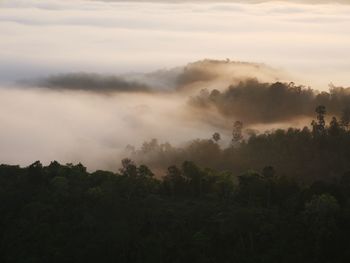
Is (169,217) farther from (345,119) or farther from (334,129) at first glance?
(345,119)

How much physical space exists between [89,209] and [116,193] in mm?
4432

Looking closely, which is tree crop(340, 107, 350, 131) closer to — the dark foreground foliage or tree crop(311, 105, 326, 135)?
tree crop(311, 105, 326, 135)

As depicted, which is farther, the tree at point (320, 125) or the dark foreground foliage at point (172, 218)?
the tree at point (320, 125)

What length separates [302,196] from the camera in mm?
77250

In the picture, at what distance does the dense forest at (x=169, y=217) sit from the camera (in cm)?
7044

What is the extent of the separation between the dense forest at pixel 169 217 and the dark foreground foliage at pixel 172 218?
0.37 feet

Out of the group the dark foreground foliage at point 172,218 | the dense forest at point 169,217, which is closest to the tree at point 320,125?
the dense forest at point 169,217

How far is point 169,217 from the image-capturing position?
7762cm

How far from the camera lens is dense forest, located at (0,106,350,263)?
231 ft

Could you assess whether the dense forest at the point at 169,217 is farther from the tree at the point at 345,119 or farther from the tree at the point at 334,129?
the tree at the point at 345,119

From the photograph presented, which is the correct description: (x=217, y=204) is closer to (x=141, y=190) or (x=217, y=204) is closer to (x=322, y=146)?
(x=141, y=190)

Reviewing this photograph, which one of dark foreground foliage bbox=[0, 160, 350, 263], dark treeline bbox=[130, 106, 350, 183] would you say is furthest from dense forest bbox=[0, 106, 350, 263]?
dark treeline bbox=[130, 106, 350, 183]

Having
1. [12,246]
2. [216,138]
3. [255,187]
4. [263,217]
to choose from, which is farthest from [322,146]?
[12,246]

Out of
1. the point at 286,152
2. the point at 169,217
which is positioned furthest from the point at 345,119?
the point at 169,217
